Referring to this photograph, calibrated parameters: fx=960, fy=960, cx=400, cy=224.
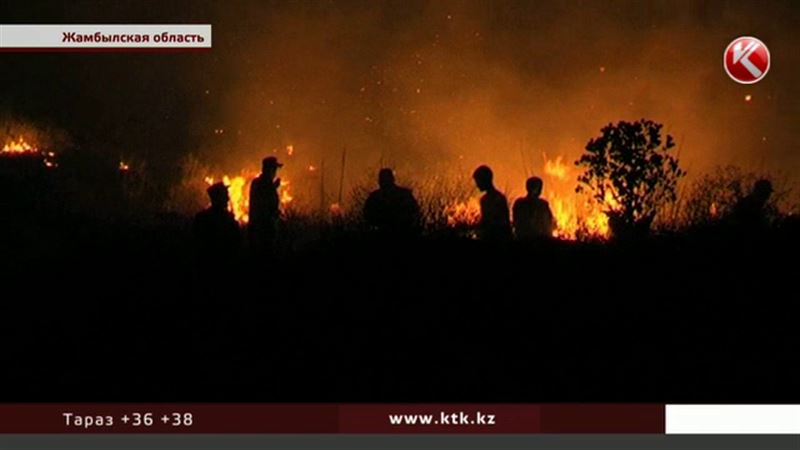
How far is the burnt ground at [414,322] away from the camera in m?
5.85

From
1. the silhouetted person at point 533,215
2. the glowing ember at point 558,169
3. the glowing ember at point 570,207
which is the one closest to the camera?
the silhouetted person at point 533,215

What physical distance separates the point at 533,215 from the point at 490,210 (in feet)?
1.63

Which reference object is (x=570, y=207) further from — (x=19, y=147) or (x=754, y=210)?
(x=19, y=147)

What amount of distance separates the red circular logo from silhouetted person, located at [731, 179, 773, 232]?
147cm

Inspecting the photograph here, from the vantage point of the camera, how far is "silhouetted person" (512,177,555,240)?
8164 millimetres

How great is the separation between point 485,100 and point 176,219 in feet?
16.3

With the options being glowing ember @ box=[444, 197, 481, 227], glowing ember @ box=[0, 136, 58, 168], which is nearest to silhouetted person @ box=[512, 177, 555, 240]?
glowing ember @ box=[444, 197, 481, 227]

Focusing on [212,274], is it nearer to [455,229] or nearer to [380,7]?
[455,229]

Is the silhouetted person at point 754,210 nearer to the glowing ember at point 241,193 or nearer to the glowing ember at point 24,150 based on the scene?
the glowing ember at point 241,193

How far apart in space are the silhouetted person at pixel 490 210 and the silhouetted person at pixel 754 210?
6.22 feet

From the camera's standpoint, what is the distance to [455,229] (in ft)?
27.0

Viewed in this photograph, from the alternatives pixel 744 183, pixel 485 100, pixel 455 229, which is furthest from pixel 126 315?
pixel 485 100

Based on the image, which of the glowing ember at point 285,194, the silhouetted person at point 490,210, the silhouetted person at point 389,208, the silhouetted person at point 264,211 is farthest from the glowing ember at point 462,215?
the glowing ember at point 285,194

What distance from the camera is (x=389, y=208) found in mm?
7742
